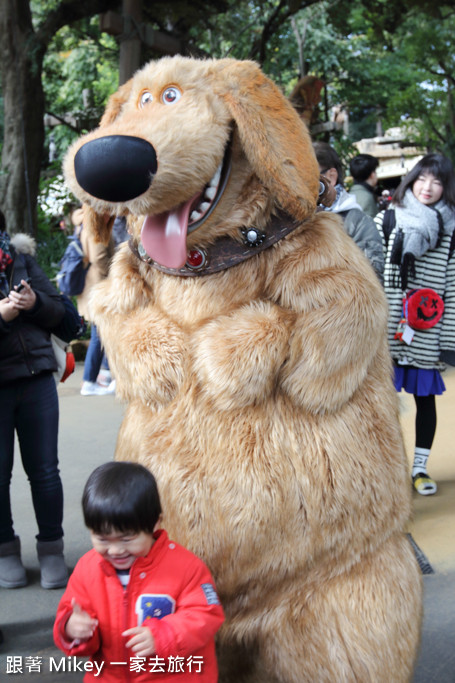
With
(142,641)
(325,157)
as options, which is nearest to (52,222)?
(325,157)

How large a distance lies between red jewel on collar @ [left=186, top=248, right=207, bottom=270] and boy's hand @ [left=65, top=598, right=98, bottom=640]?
91 centimetres

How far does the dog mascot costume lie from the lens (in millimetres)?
1894

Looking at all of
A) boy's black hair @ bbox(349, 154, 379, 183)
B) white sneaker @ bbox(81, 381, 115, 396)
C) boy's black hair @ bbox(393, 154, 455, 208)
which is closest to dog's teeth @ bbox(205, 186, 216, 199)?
boy's black hair @ bbox(393, 154, 455, 208)

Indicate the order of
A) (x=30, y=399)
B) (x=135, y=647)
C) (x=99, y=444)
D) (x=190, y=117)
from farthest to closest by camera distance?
(x=99, y=444) → (x=30, y=399) → (x=190, y=117) → (x=135, y=647)

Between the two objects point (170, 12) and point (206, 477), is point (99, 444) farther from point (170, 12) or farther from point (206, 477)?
point (170, 12)

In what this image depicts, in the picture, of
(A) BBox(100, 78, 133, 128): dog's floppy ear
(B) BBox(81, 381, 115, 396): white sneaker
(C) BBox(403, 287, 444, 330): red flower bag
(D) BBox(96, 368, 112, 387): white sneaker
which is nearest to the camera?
(A) BBox(100, 78, 133, 128): dog's floppy ear

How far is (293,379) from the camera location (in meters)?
1.92

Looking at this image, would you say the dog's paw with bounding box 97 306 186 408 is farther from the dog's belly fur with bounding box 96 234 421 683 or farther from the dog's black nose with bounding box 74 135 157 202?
the dog's black nose with bounding box 74 135 157 202

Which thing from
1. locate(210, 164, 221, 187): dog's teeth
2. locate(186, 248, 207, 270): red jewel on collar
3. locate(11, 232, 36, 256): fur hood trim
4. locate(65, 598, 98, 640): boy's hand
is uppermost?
locate(210, 164, 221, 187): dog's teeth

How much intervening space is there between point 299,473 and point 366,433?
0.75 feet

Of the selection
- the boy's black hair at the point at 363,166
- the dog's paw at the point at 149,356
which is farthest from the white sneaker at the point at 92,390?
the dog's paw at the point at 149,356

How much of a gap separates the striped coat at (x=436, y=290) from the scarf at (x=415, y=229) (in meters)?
0.05

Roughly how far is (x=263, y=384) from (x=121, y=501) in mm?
478

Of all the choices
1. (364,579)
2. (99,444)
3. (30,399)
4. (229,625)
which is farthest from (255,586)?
(99,444)
